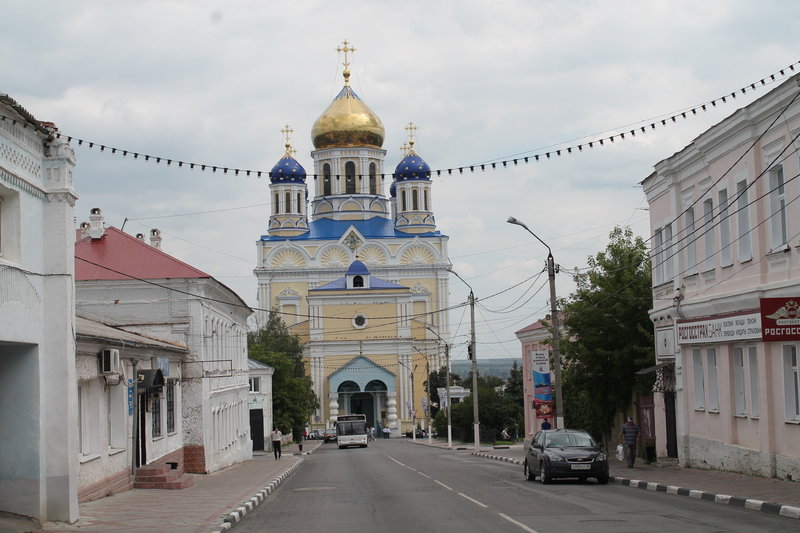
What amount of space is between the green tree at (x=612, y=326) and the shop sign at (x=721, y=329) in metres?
4.46

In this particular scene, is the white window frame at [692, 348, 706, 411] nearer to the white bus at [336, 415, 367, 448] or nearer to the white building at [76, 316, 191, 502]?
the white building at [76, 316, 191, 502]

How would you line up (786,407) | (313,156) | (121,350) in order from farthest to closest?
1. (313,156)
2. (121,350)
3. (786,407)

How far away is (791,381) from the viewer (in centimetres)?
2175

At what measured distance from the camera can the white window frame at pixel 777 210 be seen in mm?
21875

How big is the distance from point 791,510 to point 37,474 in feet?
35.0

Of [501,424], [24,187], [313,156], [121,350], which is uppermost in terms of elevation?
[313,156]

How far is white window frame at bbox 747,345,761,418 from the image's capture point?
918 inches

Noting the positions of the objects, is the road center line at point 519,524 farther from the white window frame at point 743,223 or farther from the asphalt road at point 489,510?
the white window frame at point 743,223

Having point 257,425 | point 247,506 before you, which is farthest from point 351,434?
point 247,506

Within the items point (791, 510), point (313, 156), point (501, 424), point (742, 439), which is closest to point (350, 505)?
point (791, 510)

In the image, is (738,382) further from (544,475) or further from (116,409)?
(116,409)

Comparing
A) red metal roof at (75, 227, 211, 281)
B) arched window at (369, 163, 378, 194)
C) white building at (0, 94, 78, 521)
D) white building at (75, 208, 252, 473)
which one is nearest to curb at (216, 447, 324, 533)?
white building at (0, 94, 78, 521)

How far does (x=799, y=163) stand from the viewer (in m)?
20.9

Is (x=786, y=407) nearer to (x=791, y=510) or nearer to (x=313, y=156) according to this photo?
(x=791, y=510)
